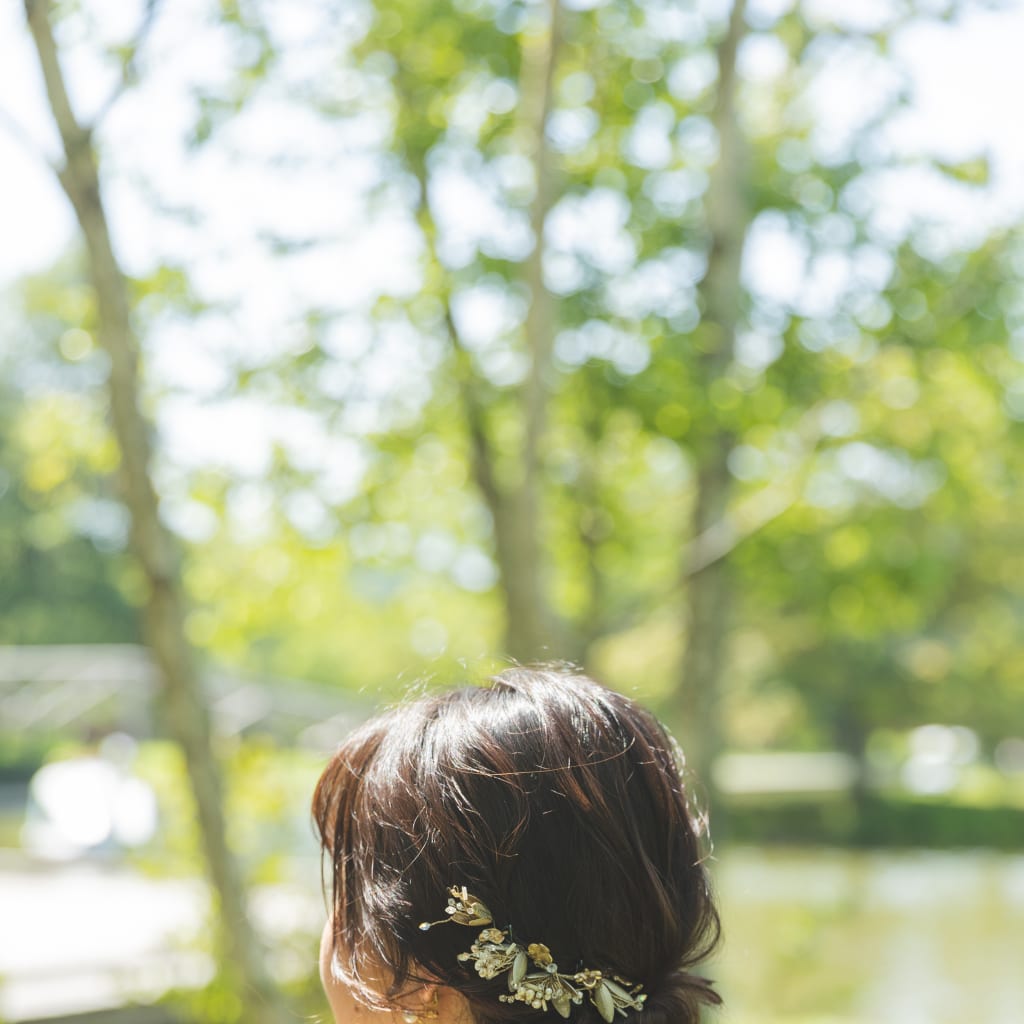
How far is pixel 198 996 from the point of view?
5270 millimetres

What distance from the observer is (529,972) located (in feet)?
3.56

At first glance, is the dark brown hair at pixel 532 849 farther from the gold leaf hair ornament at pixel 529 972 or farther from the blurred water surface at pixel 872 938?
the blurred water surface at pixel 872 938

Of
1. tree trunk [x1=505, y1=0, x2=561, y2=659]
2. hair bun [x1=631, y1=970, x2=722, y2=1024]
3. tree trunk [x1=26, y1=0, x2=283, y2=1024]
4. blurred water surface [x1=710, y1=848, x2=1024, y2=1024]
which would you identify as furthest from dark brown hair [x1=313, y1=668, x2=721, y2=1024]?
blurred water surface [x1=710, y1=848, x2=1024, y2=1024]

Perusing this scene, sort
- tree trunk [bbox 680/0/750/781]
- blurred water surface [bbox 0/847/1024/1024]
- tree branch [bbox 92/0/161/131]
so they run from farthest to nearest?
blurred water surface [bbox 0/847/1024/1024] < tree trunk [bbox 680/0/750/781] < tree branch [bbox 92/0/161/131]

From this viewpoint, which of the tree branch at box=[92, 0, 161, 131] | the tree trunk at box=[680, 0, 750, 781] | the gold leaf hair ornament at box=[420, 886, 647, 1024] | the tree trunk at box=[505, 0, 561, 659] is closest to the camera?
the gold leaf hair ornament at box=[420, 886, 647, 1024]

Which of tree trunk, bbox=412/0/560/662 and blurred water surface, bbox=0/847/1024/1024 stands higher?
tree trunk, bbox=412/0/560/662

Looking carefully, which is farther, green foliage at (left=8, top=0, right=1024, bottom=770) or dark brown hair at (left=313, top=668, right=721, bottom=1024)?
green foliage at (left=8, top=0, right=1024, bottom=770)

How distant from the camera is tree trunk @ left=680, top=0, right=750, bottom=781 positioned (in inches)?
204

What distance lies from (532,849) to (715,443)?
454 centimetres

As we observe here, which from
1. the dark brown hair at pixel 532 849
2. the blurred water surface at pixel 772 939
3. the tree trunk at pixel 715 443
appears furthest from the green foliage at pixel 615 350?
the dark brown hair at pixel 532 849

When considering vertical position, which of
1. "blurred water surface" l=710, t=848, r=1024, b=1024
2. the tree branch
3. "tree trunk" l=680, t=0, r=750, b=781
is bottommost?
Answer: "blurred water surface" l=710, t=848, r=1024, b=1024

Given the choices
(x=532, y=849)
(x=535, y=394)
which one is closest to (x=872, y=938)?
(x=535, y=394)

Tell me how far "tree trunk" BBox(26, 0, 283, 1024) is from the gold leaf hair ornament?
247cm

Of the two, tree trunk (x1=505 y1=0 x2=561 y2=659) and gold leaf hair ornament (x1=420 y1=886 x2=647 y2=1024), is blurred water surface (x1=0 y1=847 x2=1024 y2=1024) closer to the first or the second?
gold leaf hair ornament (x1=420 y1=886 x2=647 y2=1024)
